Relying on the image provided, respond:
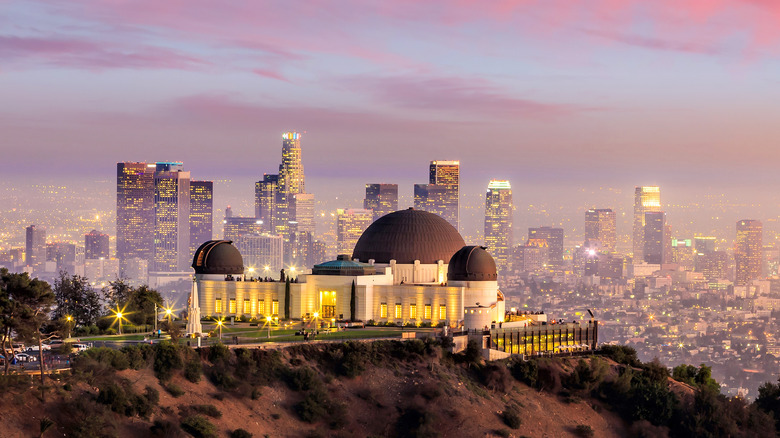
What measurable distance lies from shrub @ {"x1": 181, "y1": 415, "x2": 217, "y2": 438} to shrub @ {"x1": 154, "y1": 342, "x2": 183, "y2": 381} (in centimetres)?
578

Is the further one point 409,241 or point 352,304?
point 409,241

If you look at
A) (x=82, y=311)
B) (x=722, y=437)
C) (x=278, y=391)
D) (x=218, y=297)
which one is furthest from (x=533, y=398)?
(x=82, y=311)

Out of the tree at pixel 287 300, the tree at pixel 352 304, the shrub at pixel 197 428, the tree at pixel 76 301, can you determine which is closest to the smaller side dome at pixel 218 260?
the tree at pixel 287 300

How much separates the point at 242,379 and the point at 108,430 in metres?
15.5

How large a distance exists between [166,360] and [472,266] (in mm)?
43087

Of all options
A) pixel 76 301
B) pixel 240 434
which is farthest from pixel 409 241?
pixel 240 434

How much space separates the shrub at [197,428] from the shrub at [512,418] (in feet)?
85.8

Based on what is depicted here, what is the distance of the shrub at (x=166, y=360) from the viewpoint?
84438mm

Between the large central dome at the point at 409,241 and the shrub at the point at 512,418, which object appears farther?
the large central dome at the point at 409,241

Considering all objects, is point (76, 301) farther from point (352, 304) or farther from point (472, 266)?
point (472, 266)

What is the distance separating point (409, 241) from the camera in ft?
437

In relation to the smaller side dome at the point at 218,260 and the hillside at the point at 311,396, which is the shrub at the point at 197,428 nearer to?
the hillside at the point at 311,396

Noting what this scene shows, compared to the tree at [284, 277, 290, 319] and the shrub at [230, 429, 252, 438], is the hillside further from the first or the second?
the tree at [284, 277, 290, 319]

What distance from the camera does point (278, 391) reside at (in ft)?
294
